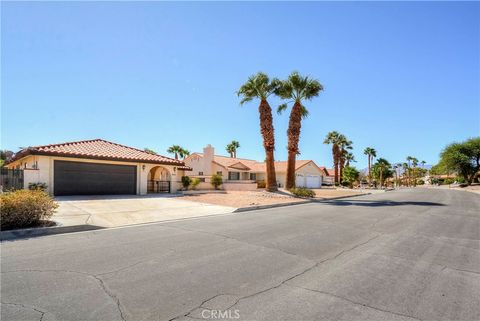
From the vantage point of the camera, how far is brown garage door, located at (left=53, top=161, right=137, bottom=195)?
1959 cm

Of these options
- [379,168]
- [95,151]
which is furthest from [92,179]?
[379,168]

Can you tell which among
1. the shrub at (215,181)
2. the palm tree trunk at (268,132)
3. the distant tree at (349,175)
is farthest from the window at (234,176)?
the distant tree at (349,175)

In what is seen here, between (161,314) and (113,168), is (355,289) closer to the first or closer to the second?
(161,314)

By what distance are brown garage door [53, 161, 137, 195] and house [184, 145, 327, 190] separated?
16211 millimetres

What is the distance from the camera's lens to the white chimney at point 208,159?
43031mm

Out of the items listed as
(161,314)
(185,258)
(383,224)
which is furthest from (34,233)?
(383,224)

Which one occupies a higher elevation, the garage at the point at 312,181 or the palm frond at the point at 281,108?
the palm frond at the point at 281,108

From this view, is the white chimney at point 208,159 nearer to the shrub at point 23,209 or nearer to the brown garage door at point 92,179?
the brown garage door at point 92,179

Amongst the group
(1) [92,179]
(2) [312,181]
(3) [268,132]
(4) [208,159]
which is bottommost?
(2) [312,181]

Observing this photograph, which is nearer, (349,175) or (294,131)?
(294,131)

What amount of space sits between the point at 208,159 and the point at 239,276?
38.6 metres

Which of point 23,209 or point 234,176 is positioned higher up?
point 234,176

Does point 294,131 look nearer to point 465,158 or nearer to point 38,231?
point 38,231

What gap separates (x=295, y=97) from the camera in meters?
27.8
